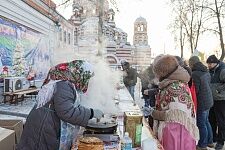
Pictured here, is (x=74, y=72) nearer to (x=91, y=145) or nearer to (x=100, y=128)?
(x=100, y=128)

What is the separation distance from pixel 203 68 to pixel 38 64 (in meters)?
13.2

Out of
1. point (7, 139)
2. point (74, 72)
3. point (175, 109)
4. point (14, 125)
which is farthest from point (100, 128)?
point (14, 125)

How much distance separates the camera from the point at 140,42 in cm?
4322

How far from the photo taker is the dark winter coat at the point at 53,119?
286 cm

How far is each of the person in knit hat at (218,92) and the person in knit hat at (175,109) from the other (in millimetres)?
3292

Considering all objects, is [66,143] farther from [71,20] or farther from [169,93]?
[71,20]

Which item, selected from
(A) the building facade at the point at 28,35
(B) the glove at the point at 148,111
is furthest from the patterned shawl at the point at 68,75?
(A) the building facade at the point at 28,35

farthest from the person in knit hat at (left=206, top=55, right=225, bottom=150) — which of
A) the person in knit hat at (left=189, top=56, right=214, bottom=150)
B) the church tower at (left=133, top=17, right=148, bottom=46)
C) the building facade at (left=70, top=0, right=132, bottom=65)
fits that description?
the church tower at (left=133, top=17, right=148, bottom=46)

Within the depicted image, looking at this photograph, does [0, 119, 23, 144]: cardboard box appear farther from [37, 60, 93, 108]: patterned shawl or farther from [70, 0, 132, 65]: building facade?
[70, 0, 132, 65]: building facade

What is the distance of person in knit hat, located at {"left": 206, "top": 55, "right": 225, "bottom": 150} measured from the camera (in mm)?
6594

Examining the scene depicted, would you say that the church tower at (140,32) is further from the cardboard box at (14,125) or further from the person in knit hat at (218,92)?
the cardboard box at (14,125)

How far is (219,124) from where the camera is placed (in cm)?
684

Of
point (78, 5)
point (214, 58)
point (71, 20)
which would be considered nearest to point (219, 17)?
point (78, 5)

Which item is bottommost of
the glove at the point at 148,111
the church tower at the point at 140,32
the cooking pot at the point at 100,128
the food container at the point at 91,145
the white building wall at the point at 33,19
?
the food container at the point at 91,145
